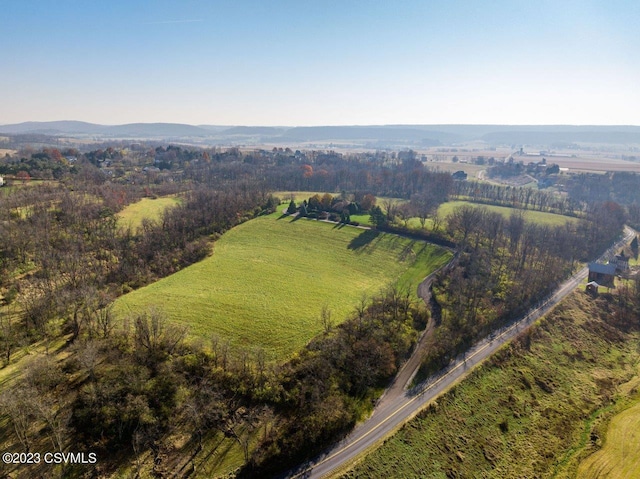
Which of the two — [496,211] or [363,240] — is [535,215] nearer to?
[496,211]

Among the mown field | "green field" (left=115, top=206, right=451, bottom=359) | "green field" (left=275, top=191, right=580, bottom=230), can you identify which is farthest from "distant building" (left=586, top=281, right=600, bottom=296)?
"green field" (left=275, top=191, right=580, bottom=230)

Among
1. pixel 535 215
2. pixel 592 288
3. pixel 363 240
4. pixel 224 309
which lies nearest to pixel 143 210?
pixel 224 309

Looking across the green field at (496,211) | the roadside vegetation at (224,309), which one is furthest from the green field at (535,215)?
the roadside vegetation at (224,309)

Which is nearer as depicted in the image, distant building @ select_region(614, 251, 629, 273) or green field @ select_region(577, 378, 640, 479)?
green field @ select_region(577, 378, 640, 479)

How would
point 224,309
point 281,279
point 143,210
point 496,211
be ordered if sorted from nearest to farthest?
point 224,309
point 281,279
point 143,210
point 496,211

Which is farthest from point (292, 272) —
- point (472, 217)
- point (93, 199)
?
point (93, 199)

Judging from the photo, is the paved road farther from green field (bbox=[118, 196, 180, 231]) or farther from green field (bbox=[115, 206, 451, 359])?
green field (bbox=[118, 196, 180, 231])
